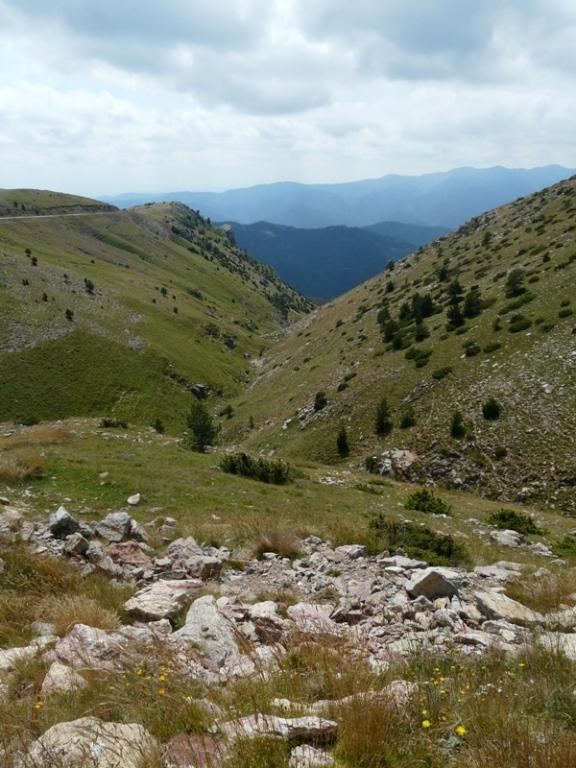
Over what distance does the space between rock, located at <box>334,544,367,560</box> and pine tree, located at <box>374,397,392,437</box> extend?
24.7 m

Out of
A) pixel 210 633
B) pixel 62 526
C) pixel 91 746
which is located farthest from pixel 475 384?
pixel 91 746

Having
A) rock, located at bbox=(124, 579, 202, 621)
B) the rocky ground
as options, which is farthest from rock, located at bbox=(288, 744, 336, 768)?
rock, located at bbox=(124, 579, 202, 621)

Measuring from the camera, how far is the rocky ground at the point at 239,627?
13.0 ft

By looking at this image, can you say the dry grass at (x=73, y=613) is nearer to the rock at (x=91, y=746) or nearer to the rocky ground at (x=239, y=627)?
the rocky ground at (x=239, y=627)

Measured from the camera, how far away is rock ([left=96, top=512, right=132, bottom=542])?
39.2 feet

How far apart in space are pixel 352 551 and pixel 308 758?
8.15 meters

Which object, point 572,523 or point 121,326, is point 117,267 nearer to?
point 121,326

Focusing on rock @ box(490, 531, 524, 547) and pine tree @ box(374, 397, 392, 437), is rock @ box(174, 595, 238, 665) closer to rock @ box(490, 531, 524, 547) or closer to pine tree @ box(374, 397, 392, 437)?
rock @ box(490, 531, 524, 547)

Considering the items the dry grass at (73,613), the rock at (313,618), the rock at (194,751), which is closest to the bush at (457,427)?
the rock at (313,618)

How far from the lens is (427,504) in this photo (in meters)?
21.2

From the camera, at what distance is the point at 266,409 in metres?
55.6

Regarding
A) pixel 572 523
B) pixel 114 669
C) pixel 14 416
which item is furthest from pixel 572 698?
pixel 14 416

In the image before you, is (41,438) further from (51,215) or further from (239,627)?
(51,215)

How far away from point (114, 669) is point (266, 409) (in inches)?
1979
